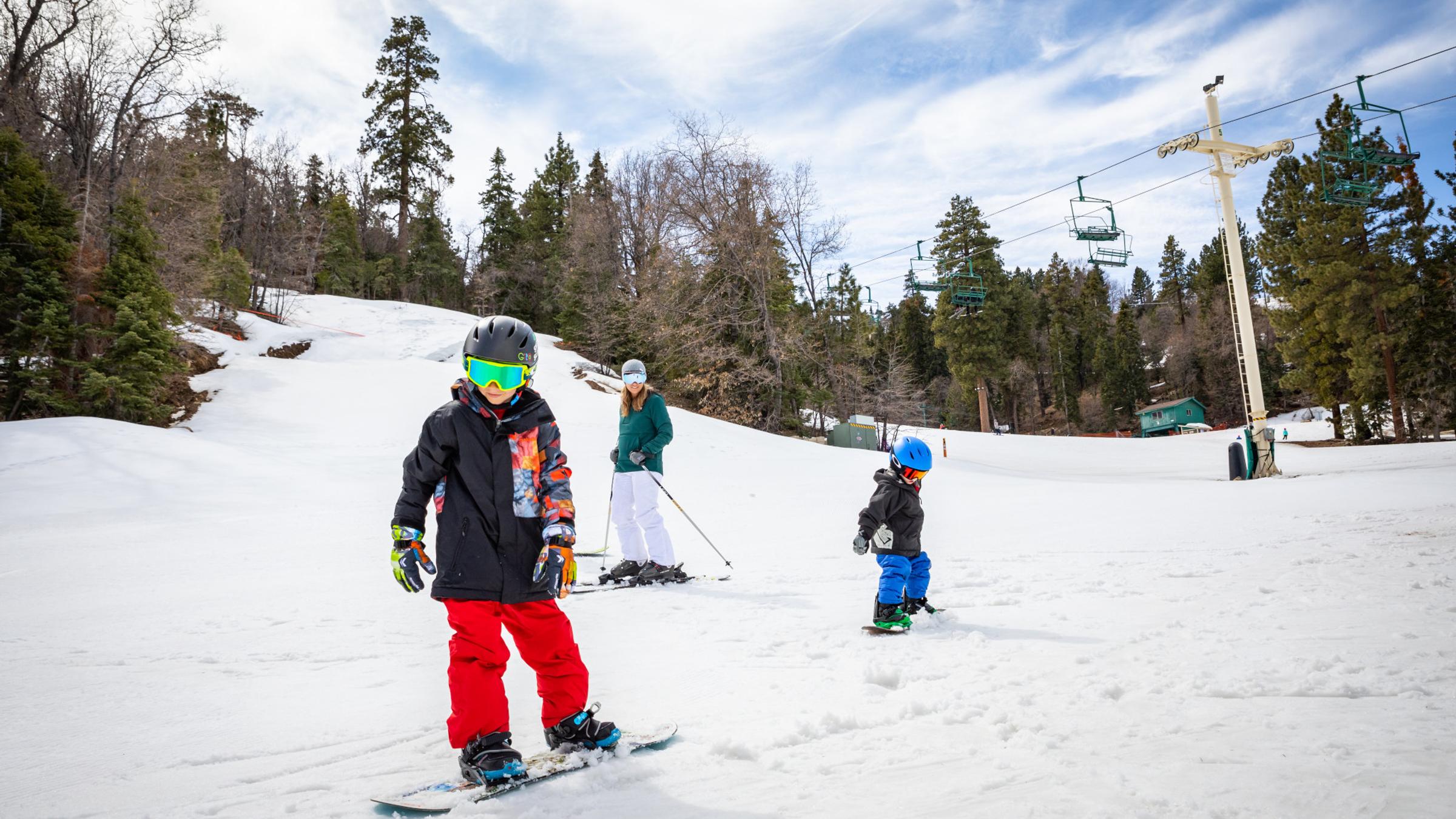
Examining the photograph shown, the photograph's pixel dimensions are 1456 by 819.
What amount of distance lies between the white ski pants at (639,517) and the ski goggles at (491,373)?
148 inches

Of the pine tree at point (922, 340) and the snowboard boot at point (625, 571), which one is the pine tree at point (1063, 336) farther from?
the snowboard boot at point (625, 571)

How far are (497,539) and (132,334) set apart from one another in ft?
54.7

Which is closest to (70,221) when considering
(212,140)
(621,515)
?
(621,515)

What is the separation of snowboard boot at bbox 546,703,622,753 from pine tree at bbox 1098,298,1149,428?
65.7 metres

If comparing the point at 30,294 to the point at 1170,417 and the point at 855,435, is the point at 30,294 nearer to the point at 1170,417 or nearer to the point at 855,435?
the point at 855,435

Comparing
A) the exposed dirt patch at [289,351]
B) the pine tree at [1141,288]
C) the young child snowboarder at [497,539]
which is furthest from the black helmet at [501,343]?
the pine tree at [1141,288]

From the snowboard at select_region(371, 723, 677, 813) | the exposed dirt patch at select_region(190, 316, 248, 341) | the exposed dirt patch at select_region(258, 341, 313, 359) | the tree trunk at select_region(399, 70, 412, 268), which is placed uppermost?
the tree trunk at select_region(399, 70, 412, 268)

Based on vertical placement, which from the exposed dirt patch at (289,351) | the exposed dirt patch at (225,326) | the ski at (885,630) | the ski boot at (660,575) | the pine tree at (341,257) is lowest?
the ski at (885,630)

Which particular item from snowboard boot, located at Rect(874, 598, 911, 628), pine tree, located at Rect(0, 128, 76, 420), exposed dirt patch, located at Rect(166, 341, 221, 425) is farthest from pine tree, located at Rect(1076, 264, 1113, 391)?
pine tree, located at Rect(0, 128, 76, 420)

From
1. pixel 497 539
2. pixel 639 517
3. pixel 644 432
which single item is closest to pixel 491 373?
pixel 497 539

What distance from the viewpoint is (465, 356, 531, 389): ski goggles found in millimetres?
2840

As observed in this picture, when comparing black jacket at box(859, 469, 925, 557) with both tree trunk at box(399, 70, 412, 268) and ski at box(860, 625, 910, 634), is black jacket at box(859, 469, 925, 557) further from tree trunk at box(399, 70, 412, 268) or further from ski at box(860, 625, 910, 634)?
tree trunk at box(399, 70, 412, 268)

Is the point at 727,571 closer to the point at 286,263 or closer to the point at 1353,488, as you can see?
the point at 1353,488

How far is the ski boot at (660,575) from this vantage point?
648cm
